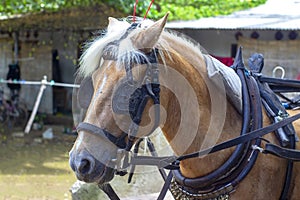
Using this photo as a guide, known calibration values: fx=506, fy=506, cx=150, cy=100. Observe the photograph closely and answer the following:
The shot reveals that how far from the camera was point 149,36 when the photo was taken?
97.0 inches

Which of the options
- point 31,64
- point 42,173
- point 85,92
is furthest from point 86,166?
point 31,64

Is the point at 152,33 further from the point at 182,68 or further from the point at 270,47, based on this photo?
the point at 270,47

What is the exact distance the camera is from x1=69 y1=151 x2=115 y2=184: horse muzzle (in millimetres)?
2350

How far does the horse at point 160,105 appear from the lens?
2.41m

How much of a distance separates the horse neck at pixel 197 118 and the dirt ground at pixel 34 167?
319 cm

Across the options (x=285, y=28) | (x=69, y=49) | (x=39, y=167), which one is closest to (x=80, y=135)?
(x=39, y=167)

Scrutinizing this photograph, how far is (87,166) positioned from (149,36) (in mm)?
692

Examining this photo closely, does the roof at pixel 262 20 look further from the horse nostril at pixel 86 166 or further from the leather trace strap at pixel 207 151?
the horse nostril at pixel 86 166

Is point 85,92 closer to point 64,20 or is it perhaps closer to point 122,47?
point 122,47

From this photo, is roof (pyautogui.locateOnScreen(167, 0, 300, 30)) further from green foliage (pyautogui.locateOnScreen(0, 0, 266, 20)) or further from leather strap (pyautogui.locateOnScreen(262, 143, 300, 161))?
leather strap (pyautogui.locateOnScreen(262, 143, 300, 161))

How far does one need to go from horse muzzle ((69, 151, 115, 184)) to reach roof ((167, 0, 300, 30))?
762 cm

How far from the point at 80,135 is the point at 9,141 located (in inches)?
364

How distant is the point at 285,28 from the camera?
30.6 feet

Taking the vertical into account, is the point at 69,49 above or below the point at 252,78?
below
